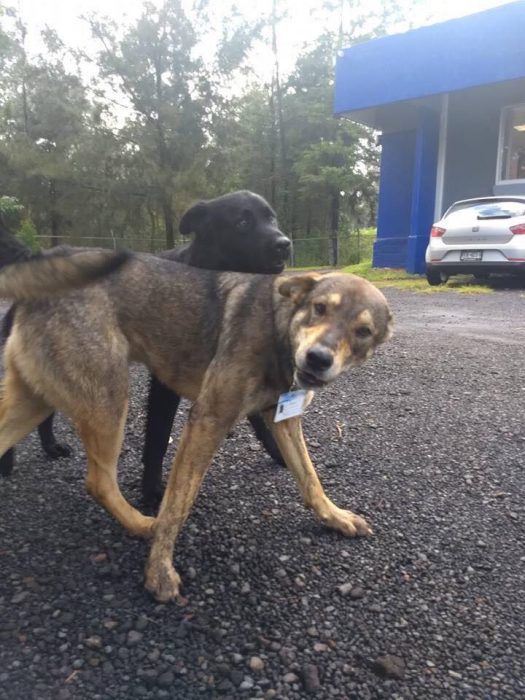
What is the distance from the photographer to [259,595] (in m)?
2.25

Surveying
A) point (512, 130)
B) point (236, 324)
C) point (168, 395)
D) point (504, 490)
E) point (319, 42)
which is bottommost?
point (504, 490)

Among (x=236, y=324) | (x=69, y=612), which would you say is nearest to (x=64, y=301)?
(x=236, y=324)

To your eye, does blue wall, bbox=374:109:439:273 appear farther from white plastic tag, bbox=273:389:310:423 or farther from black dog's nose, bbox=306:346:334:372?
black dog's nose, bbox=306:346:334:372

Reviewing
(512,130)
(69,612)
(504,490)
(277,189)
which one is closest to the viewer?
(69,612)

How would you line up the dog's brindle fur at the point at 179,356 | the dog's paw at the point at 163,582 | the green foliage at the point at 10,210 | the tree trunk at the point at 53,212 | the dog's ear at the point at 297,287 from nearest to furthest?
the dog's paw at the point at 163,582
the dog's brindle fur at the point at 179,356
the dog's ear at the point at 297,287
the green foliage at the point at 10,210
the tree trunk at the point at 53,212

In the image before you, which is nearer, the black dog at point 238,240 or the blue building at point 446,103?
the black dog at point 238,240

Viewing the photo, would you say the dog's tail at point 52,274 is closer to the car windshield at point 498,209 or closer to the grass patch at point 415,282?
the grass patch at point 415,282

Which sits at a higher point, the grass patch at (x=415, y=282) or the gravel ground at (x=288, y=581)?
the gravel ground at (x=288, y=581)

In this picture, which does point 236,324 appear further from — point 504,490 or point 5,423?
point 504,490

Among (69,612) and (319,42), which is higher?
(319,42)

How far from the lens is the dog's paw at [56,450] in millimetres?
3604

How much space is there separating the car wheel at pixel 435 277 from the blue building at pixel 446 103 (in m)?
2.80

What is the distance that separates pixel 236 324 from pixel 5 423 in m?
1.27

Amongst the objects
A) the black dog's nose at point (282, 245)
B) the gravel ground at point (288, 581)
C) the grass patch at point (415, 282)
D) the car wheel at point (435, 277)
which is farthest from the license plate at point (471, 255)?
the black dog's nose at point (282, 245)
